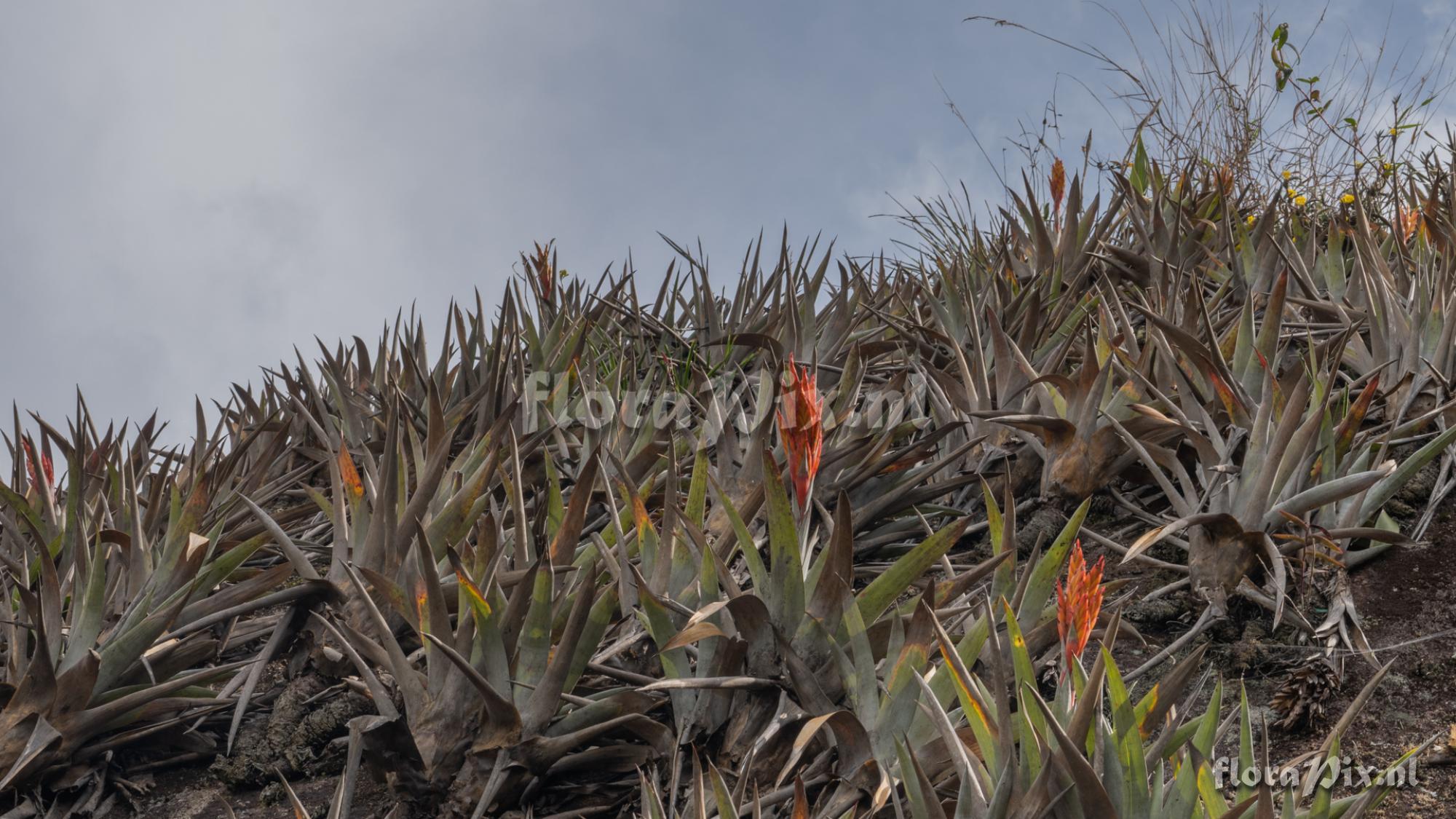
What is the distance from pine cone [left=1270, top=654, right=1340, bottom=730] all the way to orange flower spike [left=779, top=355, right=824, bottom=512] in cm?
88

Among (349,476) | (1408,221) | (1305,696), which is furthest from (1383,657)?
(1408,221)

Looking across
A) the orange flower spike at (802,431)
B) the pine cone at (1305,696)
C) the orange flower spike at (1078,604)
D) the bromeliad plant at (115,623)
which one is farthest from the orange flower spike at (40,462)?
the pine cone at (1305,696)

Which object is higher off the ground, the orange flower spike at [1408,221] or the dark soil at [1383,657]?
the orange flower spike at [1408,221]

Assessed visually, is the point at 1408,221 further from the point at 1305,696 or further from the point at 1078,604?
the point at 1078,604

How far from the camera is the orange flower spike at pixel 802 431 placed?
1.45 meters

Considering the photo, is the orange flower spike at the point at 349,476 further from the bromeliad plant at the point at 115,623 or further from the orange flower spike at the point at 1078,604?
the orange flower spike at the point at 1078,604

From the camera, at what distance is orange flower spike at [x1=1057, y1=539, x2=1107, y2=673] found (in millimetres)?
1225

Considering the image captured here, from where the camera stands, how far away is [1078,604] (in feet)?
4.06

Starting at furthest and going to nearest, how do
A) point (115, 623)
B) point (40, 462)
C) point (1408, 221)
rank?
point (1408, 221) < point (40, 462) < point (115, 623)

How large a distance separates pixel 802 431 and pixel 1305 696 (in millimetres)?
980

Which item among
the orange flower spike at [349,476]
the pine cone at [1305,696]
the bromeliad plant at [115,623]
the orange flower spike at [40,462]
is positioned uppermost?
the orange flower spike at [40,462]

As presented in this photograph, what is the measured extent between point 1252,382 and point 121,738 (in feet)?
7.82

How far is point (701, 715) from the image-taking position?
1.69m

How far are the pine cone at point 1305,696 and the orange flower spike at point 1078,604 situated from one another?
72cm
